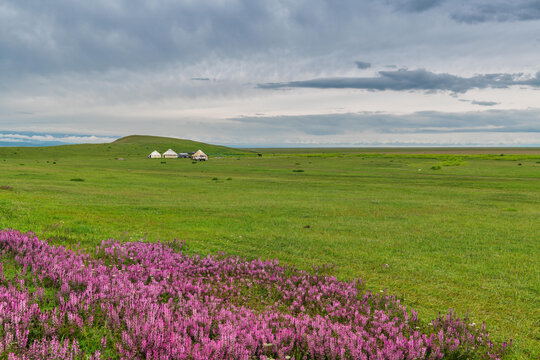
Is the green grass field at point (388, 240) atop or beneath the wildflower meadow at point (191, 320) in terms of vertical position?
beneath

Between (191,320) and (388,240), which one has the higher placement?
(191,320)

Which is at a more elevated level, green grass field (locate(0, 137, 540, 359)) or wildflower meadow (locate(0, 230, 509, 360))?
wildflower meadow (locate(0, 230, 509, 360))

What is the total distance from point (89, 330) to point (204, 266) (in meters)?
4.20

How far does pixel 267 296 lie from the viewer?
7336mm

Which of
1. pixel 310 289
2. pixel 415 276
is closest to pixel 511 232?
pixel 415 276

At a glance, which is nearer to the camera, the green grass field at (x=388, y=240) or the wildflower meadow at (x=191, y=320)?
the wildflower meadow at (x=191, y=320)

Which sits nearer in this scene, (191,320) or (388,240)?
(191,320)

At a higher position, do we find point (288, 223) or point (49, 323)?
point (49, 323)

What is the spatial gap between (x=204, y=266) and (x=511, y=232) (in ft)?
46.8

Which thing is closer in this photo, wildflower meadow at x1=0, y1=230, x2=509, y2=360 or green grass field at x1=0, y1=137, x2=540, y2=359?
wildflower meadow at x1=0, y1=230, x2=509, y2=360

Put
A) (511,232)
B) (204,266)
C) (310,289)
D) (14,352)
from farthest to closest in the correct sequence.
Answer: (511,232) < (204,266) < (310,289) < (14,352)

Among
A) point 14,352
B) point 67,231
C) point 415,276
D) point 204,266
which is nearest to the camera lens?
point 14,352

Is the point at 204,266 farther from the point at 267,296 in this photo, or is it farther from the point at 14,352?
the point at 14,352

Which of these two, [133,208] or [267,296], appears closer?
[267,296]
